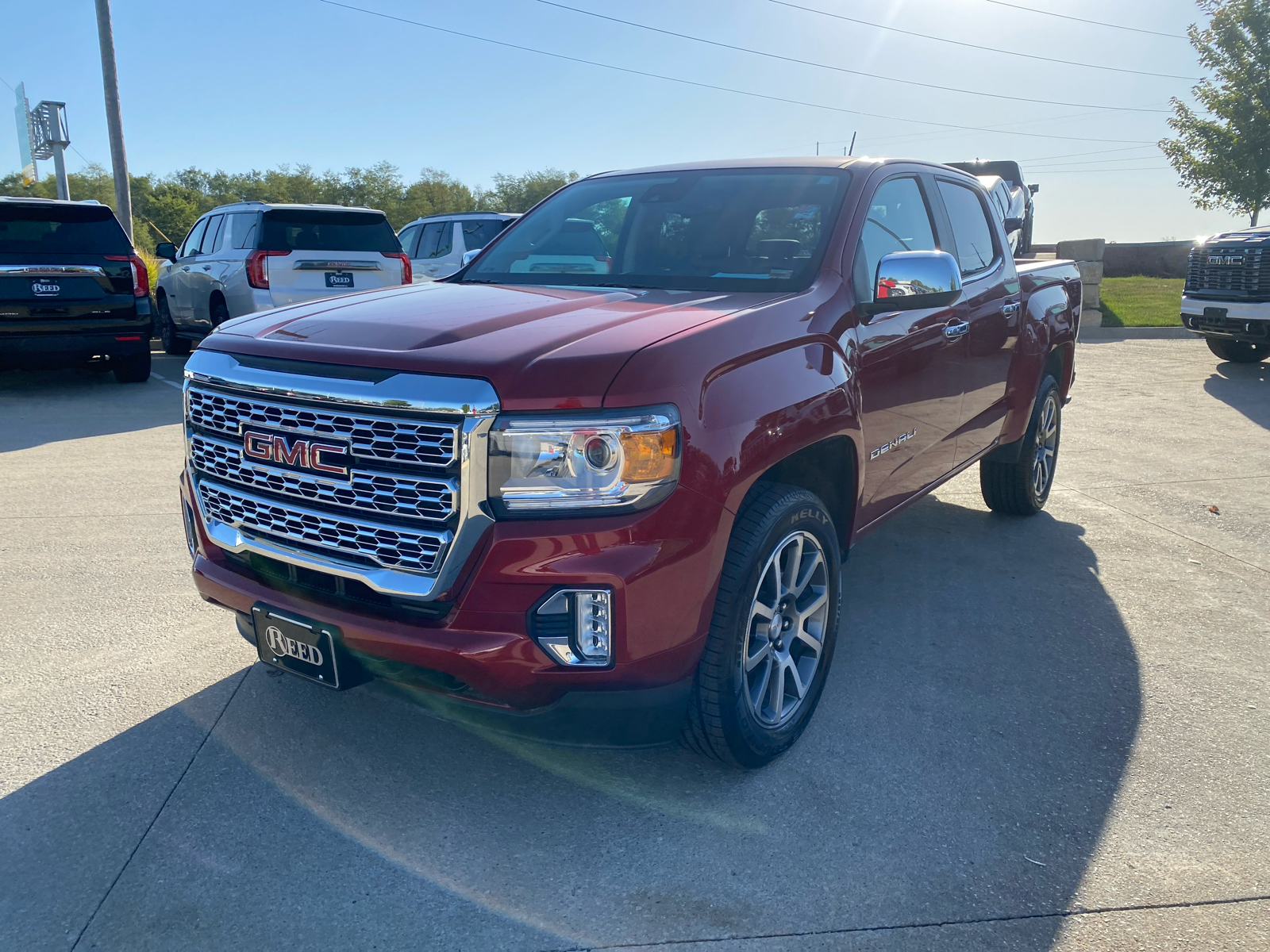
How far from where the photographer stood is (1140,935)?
2.37 m

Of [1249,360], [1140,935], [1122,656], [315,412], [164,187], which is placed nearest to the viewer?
[1140,935]

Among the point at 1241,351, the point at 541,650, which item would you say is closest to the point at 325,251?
the point at 541,650

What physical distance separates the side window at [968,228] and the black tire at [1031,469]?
107 cm

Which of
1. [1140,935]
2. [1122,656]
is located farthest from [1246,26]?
[1140,935]

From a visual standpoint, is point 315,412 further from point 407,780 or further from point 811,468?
point 811,468

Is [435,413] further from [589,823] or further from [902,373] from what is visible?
[902,373]

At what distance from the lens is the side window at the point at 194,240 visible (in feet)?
40.8

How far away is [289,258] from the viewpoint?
10523mm

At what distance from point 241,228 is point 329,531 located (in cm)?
958

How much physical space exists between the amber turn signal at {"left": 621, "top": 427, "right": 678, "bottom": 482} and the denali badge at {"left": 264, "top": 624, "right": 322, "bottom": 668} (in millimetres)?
995

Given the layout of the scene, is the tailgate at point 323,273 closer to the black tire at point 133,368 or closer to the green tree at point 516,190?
the black tire at point 133,368

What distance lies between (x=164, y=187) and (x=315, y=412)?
320 ft

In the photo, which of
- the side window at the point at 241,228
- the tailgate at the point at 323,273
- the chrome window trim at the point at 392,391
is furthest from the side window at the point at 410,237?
the chrome window trim at the point at 392,391

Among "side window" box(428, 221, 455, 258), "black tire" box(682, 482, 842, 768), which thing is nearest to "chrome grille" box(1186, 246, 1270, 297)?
"side window" box(428, 221, 455, 258)
